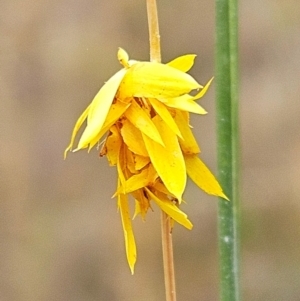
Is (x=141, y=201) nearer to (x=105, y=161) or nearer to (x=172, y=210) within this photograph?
(x=172, y=210)

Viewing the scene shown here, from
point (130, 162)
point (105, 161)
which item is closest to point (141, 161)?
point (130, 162)

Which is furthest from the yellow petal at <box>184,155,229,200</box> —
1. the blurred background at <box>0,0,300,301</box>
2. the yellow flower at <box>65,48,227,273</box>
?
the blurred background at <box>0,0,300,301</box>

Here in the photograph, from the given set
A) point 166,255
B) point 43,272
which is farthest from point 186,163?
point 43,272

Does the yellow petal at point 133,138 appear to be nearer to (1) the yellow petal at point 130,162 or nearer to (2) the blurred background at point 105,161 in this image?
(1) the yellow petal at point 130,162

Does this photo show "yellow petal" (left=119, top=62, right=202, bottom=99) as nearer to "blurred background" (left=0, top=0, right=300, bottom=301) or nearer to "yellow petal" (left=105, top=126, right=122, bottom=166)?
"yellow petal" (left=105, top=126, right=122, bottom=166)

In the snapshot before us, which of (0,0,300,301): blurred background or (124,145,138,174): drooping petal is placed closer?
(124,145,138,174): drooping petal

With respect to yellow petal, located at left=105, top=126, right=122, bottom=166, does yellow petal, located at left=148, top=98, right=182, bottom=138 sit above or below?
above
